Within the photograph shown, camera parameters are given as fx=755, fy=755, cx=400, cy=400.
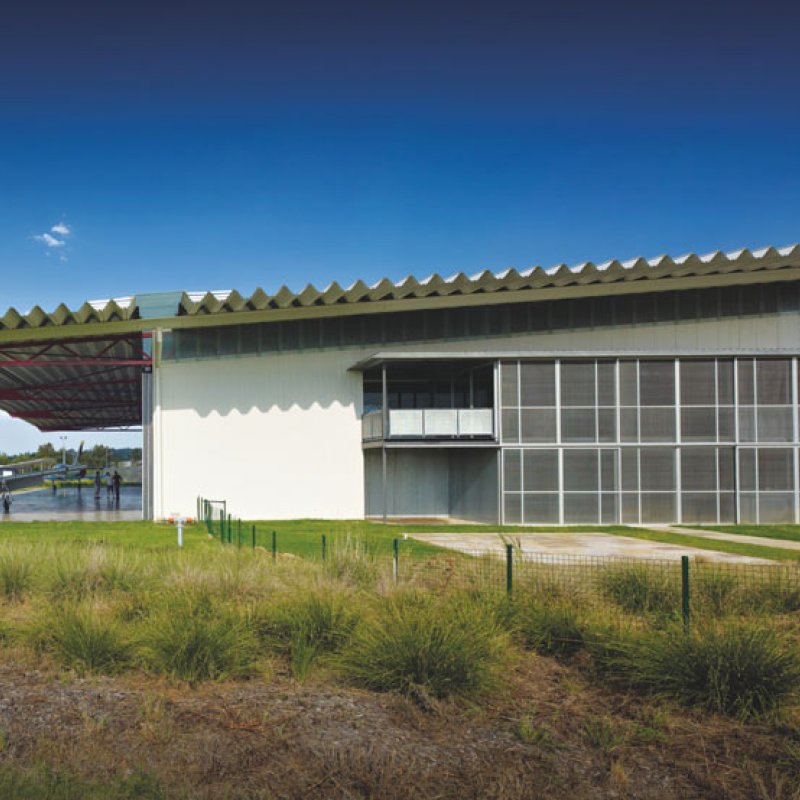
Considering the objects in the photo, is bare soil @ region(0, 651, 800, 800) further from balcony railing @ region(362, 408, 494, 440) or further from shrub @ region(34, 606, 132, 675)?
balcony railing @ region(362, 408, 494, 440)

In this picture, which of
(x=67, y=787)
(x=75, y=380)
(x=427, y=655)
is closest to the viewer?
(x=67, y=787)

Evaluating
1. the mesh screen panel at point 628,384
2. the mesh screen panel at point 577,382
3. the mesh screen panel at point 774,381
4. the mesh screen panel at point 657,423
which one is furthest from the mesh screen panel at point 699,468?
the mesh screen panel at point 577,382

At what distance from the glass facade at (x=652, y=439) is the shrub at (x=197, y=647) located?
58.0ft

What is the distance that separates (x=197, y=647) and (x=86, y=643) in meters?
1.33

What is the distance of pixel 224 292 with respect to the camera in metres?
30.6

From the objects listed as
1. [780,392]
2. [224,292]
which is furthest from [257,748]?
[224,292]

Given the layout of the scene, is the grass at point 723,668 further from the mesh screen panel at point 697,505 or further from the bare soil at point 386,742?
the mesh screen panel at point 697,505

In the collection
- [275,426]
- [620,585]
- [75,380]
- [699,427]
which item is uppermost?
[75,380]

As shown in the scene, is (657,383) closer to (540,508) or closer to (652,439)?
(652,439)

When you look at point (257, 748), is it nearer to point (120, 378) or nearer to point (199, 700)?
point (199, 700)

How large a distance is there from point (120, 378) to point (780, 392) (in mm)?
31921

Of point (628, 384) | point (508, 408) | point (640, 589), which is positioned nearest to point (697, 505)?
point (628, 384)

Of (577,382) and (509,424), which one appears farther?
(577,382)

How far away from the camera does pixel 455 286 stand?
2506 cm
